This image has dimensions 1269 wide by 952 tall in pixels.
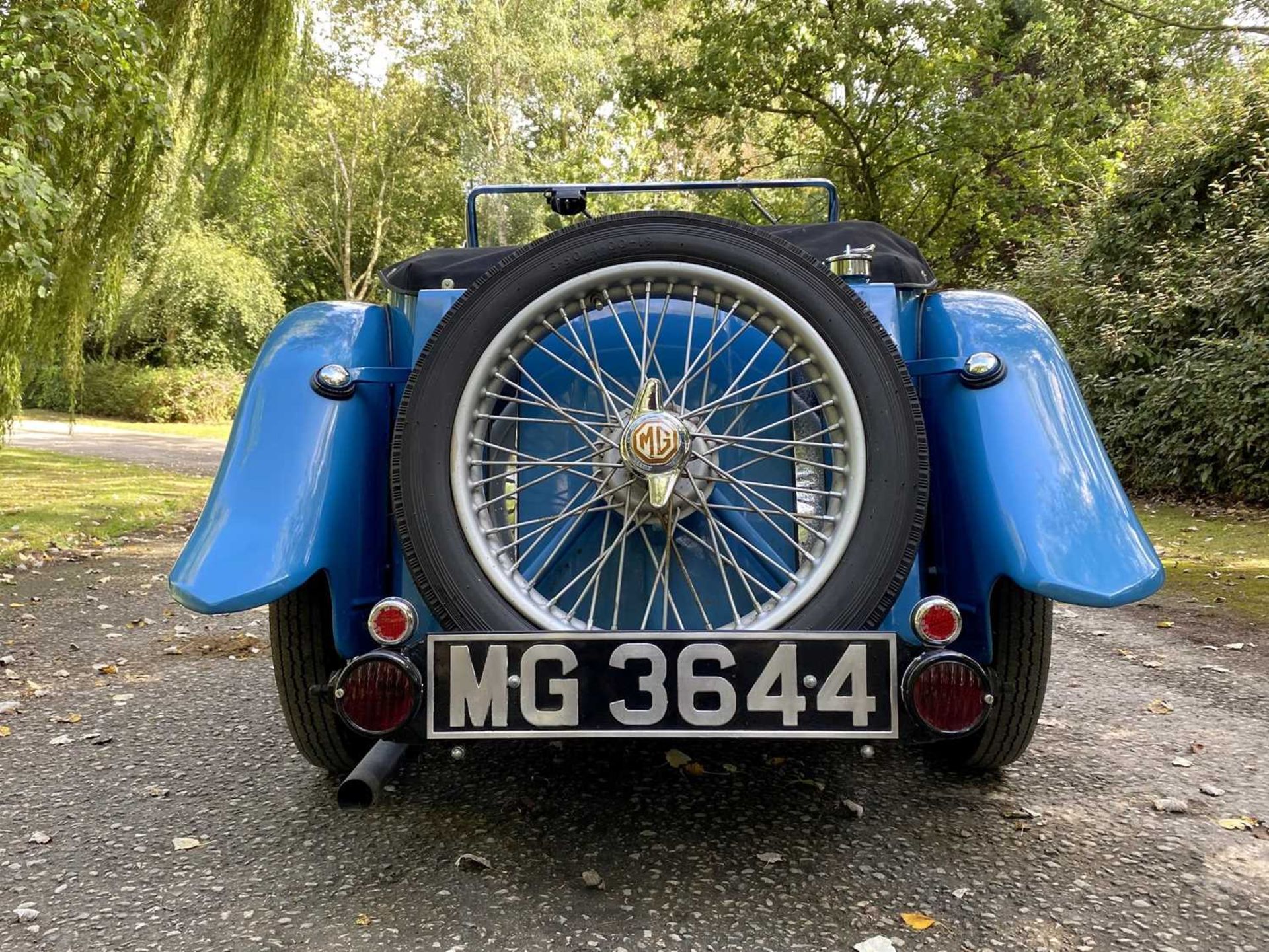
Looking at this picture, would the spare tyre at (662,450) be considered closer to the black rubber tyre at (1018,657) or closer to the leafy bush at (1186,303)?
the black rubber tyre at (1018,657)

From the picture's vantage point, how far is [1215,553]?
669 centimetres

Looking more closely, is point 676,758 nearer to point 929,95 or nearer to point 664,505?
point 664,505

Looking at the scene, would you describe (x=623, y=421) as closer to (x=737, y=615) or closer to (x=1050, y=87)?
(x=737, y=615)

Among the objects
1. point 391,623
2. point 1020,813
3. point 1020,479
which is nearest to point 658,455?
point 391,623

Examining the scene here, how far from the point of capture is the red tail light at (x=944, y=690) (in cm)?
201

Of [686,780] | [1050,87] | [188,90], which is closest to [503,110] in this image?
[1050,87]

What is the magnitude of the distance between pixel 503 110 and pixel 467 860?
28.8m

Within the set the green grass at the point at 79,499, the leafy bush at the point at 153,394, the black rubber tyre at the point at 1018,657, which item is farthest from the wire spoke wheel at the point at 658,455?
the leafy bush at the point at 153,394

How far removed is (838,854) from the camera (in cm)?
232

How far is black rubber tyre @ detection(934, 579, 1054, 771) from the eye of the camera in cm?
236

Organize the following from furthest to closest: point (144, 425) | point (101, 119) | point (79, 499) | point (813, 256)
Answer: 1. point (144, 425)
2. point (79, 499)
3. point (101, 119)
4. point (813, 256)

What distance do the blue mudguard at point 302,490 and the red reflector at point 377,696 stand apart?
0.26 meters

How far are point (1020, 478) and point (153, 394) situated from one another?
25.5 metres

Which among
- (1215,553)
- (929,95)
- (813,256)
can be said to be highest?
(929,95)
